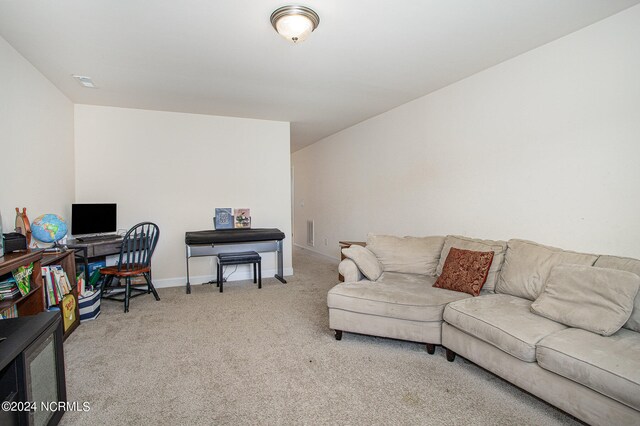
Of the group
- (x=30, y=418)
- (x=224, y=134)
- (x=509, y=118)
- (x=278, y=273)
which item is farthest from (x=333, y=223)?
(x=30, y=418)

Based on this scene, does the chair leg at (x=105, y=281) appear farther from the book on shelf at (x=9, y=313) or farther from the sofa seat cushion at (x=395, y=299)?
the sofa seat cushion at (x=395, y=299)

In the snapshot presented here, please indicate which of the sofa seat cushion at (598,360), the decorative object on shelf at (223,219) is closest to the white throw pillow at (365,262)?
the sofa seat cushion at (598,360)

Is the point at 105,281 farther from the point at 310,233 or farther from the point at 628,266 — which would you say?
the point at 628,266

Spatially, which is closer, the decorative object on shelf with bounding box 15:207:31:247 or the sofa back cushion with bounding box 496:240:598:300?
the sofa back cushion with bounding box 496:240:598:300

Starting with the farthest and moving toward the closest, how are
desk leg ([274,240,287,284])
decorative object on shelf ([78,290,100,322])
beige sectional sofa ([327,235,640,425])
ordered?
desk leg ([274,240,287,284])
decorative object on shelf ([78,290,100,322])
beige sectional sofa ([327,235,640,425])

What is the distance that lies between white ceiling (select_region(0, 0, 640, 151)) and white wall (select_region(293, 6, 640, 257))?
212 mm

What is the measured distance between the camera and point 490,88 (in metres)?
3.17

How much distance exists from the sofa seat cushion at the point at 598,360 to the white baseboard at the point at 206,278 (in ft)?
12.5

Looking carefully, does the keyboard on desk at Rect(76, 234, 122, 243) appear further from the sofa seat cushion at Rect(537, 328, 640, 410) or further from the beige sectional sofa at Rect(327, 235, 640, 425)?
the sofa seat cushion at Rect(537, 328, 640, 410)

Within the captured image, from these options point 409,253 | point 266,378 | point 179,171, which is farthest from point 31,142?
point 409,253

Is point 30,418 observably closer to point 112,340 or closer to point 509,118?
point 112,340

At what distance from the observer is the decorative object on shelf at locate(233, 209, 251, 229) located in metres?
4.95

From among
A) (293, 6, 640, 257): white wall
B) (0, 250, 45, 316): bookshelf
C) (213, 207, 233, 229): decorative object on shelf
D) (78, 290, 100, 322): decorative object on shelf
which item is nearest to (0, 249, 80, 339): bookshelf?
(0, 250, 45, 316): bookshelf

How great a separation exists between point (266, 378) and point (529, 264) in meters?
2.16
